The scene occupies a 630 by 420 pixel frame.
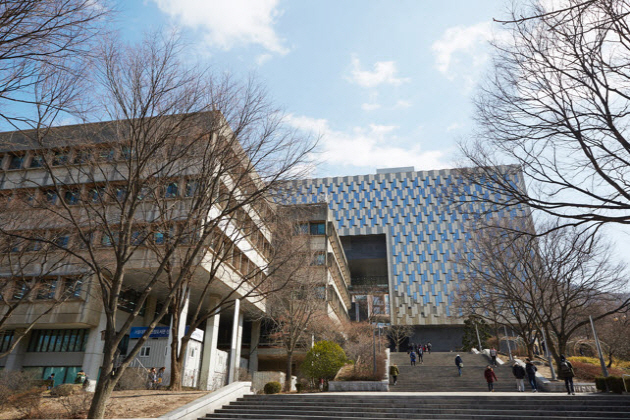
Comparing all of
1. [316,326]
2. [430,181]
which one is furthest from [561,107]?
[430,181]

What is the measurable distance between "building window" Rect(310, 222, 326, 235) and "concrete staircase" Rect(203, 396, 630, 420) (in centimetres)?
3116

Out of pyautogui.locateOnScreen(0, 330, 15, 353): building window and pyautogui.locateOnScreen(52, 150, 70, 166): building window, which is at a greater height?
pyautogui.locateOnScreen(52, 150, 70, 166): building window

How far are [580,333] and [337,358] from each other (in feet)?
118

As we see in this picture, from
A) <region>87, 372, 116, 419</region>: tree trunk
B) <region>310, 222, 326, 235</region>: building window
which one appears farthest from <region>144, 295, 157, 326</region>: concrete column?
<region>310, 222, 326, 235</region>: building window

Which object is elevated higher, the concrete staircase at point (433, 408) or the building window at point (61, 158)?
the building window at point (61, 158)

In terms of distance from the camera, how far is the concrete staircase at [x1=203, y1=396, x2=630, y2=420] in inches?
447

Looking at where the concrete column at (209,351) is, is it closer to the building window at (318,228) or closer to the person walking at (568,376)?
the building window at (318,228)

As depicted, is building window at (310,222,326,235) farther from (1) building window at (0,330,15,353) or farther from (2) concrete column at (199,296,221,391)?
(1) building window at (0,330,15,353)

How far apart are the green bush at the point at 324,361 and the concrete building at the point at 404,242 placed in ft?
129

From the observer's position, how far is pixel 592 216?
8719mm

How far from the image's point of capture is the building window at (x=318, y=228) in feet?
146

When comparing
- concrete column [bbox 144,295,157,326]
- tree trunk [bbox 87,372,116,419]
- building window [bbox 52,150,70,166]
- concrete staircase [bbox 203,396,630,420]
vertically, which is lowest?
concrete staircase [bbox 203,396,630,420]

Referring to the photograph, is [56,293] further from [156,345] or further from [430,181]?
[430,181]

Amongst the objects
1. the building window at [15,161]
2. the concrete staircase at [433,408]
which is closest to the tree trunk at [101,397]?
the concrete staircase at [433,408]
